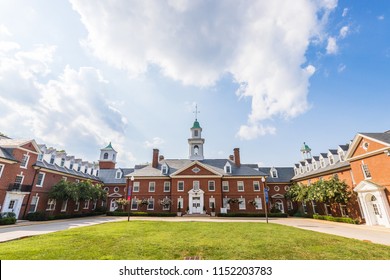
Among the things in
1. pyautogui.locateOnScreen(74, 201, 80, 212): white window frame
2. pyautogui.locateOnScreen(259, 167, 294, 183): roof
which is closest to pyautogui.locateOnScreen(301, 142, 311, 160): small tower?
pyautogui.locateOnScreen(259, 167, 294, 183): roof

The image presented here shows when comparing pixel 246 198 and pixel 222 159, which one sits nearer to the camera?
pixel 246 198

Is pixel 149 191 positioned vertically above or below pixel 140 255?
above

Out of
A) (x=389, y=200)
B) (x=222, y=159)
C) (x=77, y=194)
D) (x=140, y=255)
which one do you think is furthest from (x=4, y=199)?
(x=389, y=200)

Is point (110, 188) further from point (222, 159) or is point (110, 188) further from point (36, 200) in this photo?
point (222, 159)

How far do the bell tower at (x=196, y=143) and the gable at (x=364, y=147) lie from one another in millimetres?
24114

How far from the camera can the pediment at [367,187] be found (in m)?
19.1

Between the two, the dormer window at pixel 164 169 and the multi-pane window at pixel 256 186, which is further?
the dormer window at pixel 164 169

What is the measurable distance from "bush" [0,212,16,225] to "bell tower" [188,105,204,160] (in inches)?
1068

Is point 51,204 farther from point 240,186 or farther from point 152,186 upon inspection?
point 240,186

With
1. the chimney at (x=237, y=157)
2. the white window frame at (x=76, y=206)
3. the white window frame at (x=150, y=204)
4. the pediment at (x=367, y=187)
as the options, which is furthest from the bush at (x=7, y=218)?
the pediment at (x=367, y=187)

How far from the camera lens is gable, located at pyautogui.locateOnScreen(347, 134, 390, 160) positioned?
19441mm

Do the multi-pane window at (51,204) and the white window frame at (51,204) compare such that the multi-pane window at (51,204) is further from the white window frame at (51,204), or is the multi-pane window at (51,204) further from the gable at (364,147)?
the gable at (364,147)

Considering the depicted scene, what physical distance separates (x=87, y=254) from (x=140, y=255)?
6.81 feet

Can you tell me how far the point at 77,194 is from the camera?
27.6 meters
